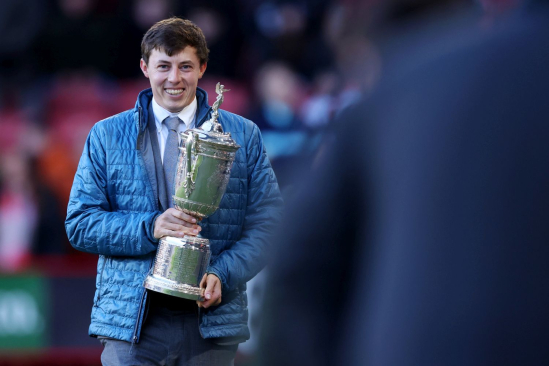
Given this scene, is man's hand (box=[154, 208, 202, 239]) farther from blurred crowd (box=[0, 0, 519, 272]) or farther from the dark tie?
blurred crowd (box=[0, 0, 519, 272])

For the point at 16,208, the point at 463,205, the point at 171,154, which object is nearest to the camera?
the point at 463,205

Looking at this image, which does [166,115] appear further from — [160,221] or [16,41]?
[16,41]

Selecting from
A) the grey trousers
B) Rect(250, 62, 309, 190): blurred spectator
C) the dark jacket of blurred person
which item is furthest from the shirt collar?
Rect(250, 62, 309, 190): blurred spectator

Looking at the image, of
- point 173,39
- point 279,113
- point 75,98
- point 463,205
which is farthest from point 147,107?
point 75,98

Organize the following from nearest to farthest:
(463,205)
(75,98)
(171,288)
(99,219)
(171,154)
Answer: (463,205) < (171,288) < (99,219) < (171,154) < (75,98)

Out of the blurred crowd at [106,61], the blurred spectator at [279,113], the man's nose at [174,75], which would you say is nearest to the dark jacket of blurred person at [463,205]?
the man's nose at [174,75]

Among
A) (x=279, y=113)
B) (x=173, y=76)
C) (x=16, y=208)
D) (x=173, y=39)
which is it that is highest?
(x=279, y=113)

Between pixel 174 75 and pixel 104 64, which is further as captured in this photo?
pixel 104 64

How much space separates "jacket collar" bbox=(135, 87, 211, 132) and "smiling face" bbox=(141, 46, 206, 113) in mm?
57

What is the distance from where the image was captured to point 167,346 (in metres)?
3.13

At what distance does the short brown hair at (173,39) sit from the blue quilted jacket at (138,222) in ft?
0.67

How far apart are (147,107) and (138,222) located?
0.50 meters

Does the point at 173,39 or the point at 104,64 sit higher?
the point at 104,64

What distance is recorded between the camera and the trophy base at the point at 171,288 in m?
3.00
